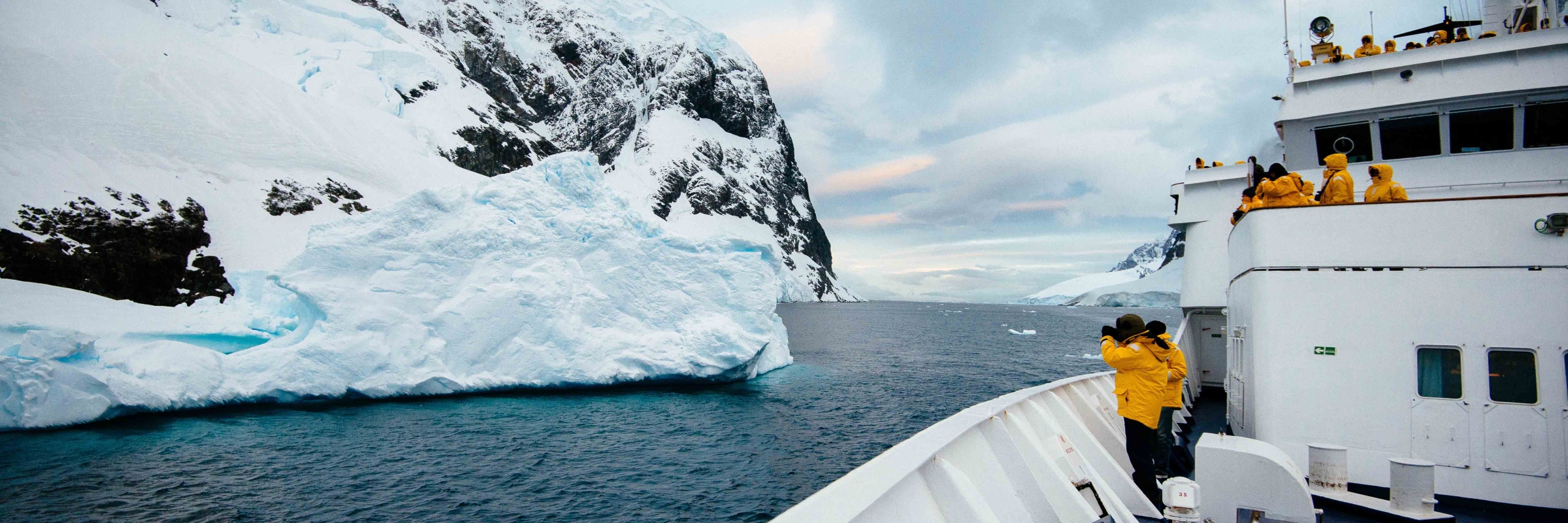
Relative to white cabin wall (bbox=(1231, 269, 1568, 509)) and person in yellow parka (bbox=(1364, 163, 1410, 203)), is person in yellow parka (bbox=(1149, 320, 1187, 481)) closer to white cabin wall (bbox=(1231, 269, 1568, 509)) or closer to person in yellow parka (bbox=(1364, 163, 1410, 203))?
white cabin wall (bbox=(1231, 269, 1568, 509))

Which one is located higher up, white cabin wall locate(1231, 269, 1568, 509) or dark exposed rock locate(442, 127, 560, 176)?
dark exposed rock locate(442, 127, 560, 176)

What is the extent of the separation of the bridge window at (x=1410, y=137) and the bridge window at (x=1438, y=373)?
340 cm

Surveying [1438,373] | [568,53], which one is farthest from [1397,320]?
[568,53]

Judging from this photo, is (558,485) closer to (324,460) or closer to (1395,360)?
(324,460)

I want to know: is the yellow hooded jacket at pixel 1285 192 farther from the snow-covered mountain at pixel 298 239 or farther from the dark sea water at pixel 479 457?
the snow-covered mountain at pixel 298 239

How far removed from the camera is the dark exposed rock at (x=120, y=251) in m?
23.0

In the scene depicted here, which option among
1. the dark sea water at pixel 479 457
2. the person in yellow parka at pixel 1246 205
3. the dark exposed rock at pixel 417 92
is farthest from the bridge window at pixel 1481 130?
the dark exposed rock at pixel 417 92

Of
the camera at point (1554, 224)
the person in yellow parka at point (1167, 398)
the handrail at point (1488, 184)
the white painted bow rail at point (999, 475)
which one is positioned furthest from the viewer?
the handrail at point (1488, 184)

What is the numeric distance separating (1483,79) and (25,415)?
875 inches

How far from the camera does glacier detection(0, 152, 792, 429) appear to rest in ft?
45.9

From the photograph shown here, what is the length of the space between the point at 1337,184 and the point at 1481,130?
2.93 metres

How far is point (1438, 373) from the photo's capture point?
→ 15.5 feet

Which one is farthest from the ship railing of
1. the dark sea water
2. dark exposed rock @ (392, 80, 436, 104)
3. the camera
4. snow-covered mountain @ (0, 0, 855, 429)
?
dark exposed rock @ (392, 80, 436, 104)

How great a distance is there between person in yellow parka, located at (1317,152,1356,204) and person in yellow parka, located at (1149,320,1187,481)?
6.11 ft
